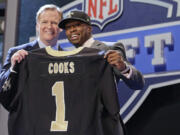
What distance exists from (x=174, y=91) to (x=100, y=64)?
3.52 ft

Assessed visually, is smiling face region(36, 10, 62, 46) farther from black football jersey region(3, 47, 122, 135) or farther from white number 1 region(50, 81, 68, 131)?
white number 1 region(50, 81, 68, 131)

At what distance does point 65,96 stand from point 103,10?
1426mm

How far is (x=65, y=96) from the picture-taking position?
5.28ft

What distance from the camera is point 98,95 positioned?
1594 millimetres

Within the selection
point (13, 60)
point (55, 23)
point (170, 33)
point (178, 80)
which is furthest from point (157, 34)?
point (13, 60)

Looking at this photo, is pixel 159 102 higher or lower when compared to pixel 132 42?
lower

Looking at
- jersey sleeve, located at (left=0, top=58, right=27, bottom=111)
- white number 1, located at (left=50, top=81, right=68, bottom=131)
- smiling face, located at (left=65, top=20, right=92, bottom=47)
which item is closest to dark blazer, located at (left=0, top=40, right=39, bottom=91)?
jersey sleeve, located at (left=0, top=58, right=27, bottom=111)

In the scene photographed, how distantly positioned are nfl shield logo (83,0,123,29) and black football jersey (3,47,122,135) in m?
1.26

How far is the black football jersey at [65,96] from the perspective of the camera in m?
1.57

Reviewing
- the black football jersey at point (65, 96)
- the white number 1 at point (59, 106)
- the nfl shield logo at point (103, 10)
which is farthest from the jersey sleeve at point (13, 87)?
the nfl shield logo at point (103, 10)

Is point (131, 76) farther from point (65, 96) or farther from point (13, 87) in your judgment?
point (13, 87)

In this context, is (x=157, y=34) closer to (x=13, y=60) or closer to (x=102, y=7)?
(x=102, y=7)

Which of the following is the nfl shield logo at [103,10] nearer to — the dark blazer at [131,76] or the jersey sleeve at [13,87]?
the dark blazer at [131,76]

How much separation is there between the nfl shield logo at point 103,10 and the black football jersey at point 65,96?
4.13 feet
